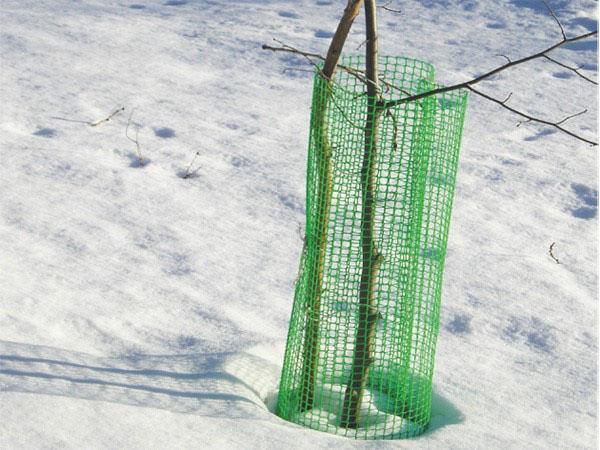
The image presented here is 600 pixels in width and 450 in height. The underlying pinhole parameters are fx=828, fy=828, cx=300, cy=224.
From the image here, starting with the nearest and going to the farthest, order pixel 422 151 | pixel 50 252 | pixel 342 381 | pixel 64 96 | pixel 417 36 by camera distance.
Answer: pixel 422 151 < pixel 342 381 < pixel 50 252 < pixel 64 96 < pixel 417 36

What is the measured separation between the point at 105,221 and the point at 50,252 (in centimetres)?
38

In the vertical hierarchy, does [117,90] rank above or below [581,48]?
below

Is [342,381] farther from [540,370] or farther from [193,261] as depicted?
[193,261]

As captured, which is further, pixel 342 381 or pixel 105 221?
pixel 105 221

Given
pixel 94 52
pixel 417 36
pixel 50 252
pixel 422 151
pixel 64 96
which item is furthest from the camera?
pixel 417 36

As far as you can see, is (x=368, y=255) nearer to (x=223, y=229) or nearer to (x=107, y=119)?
(x=223, y=229)

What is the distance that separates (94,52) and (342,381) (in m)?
4.01

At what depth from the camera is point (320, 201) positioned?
2.52 metres

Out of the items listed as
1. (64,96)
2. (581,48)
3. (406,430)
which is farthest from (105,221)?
(581,48)

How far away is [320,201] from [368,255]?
22 cm

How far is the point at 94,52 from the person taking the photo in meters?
5.95

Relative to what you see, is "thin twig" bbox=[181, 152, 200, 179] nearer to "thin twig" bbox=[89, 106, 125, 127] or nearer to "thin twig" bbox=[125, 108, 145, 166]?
"thin twig" bbox=[125, 108, 145, 166]

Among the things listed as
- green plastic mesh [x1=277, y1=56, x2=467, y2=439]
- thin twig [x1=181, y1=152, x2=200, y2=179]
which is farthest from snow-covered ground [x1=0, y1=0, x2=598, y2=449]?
green plastic mesh [x1=277, y1=56, x2=467, y2=439]

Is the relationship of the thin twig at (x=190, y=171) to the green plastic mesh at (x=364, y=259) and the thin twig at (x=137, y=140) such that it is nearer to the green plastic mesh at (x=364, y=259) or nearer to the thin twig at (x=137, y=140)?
the thin twig at (x=137, y=140)
